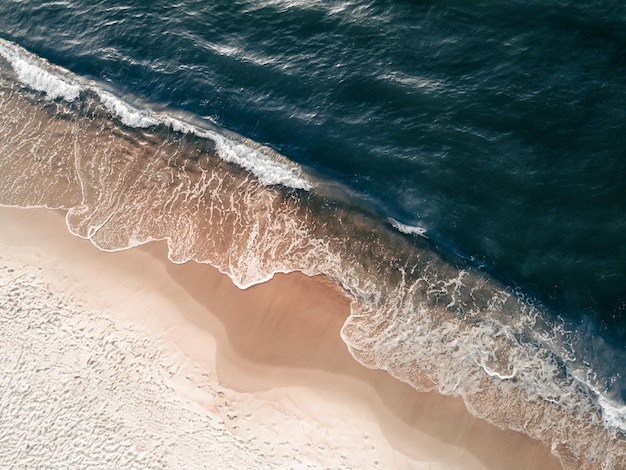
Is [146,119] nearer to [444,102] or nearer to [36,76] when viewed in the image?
[36,76]

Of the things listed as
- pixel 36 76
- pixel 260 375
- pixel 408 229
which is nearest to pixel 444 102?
pixel 408 229

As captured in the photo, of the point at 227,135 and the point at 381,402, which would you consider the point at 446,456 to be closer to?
the point at 381,402

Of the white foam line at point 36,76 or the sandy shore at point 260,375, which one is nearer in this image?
the sandy shore at point 260,375

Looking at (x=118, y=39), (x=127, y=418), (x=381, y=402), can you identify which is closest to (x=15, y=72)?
(x=118, y=39)

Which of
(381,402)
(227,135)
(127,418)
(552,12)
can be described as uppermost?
(552,12)

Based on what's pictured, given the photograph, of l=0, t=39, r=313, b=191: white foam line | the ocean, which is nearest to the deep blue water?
the ocean

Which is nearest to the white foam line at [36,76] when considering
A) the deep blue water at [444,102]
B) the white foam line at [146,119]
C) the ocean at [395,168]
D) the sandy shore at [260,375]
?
the white foam line at [146,119]

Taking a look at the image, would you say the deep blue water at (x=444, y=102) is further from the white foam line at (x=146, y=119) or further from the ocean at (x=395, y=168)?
the white foam line at (x=146, y=119)

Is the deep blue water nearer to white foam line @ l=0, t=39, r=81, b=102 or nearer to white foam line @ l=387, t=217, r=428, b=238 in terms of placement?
white foam line @ l=387, t=217, r=428, b=238
